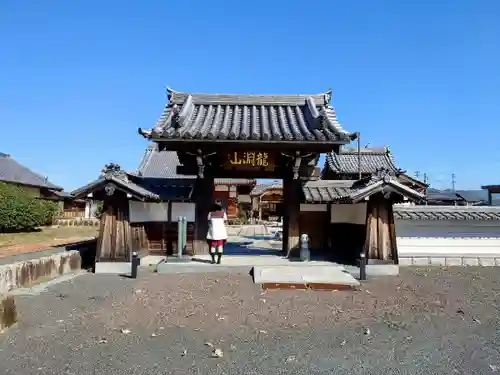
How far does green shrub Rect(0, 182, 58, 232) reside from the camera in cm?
2411

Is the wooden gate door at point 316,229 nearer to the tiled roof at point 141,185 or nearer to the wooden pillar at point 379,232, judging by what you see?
the wooden pillar at point 379,232

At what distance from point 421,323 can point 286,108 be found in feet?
30.4

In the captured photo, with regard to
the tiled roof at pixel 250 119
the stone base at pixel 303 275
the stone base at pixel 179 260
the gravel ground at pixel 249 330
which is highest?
the tiled roof at pixel 250 119

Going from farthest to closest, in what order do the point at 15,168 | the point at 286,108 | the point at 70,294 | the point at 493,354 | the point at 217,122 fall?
the point at 15,168
the point at 286,108
the point at 217,122
the point at 70,294
the point at 493,354

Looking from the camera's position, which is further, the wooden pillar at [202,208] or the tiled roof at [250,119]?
the wooden pillar at [202,208]

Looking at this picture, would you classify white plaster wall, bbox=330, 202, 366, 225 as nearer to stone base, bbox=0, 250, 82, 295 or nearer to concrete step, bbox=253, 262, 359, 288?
concrete step, bbox=253, 262, 359, 288

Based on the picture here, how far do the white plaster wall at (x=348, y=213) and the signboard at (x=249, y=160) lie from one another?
269 cm

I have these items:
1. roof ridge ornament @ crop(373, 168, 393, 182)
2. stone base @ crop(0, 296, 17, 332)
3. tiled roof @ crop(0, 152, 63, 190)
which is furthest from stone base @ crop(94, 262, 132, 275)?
tiled roof @ crop(0, 152, 63, 190)

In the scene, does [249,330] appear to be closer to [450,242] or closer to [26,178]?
[450,242]

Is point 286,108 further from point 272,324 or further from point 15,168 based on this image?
point 15,168

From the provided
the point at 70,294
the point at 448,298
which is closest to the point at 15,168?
the point at 70,294

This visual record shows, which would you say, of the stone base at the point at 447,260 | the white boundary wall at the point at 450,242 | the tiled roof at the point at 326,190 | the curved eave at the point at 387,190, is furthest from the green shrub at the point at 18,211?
the stone base at the point at 447,260

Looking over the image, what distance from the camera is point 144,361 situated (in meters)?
4.38

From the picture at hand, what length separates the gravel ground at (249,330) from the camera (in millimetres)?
4328
